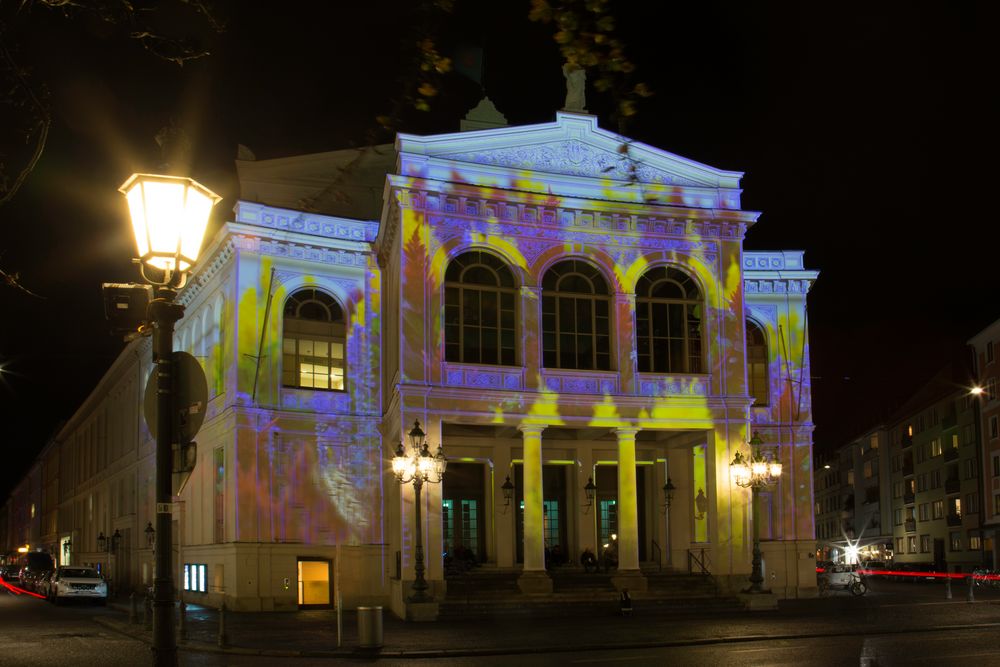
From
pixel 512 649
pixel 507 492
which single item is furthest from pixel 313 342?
pixel 512 649

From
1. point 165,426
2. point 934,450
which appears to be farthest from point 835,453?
point 165,426

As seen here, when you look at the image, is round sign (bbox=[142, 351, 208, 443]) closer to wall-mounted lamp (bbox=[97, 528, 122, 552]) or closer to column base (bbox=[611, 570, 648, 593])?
column base (bbox=[611, 570, 648, 593])

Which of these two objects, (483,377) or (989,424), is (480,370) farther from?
(989,424)

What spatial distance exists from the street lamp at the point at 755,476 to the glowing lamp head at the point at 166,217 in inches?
980

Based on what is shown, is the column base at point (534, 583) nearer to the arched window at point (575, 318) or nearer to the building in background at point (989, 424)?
the arched window at point (575, 318)

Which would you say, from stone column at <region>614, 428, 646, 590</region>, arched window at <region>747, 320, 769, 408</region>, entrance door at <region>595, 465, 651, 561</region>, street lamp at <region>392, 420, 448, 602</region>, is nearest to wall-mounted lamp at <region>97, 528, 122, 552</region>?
entrance door at <region>595, 465, 651, 561</region>

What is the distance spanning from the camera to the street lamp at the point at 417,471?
28156mm

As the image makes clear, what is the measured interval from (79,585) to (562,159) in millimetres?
23372

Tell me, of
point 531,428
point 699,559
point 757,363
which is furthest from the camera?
point 757,363

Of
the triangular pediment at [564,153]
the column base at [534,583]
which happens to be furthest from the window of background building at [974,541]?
the column base at [534,583]

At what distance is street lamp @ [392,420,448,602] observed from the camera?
28156 millimetres

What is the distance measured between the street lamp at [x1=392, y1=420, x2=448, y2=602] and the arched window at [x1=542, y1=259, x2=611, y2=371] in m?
5.68

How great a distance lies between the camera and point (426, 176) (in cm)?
3225

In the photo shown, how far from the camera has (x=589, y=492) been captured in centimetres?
3609
